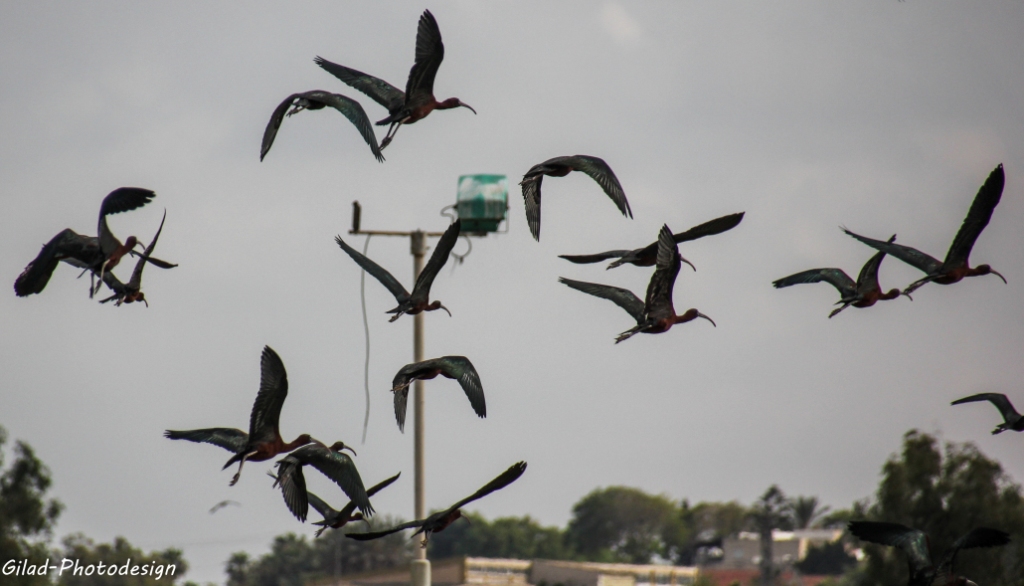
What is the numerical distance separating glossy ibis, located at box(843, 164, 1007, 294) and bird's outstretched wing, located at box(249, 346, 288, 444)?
6.81 m

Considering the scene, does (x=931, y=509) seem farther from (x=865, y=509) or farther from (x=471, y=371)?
(x=471, y=371)

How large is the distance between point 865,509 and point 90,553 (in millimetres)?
59188

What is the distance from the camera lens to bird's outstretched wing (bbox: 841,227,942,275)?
16.8 metres

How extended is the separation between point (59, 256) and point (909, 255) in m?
9.28

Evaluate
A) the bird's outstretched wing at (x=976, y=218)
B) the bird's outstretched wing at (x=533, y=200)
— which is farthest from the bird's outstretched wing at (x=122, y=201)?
the bird's outstretched wing at (x=976, y=218)

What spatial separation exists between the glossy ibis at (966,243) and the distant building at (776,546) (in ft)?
370

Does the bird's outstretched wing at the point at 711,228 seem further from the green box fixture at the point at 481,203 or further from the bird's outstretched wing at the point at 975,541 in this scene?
the green box fixture at the point at 481,203

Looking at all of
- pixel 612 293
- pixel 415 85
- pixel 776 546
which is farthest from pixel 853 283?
pixel 776 546

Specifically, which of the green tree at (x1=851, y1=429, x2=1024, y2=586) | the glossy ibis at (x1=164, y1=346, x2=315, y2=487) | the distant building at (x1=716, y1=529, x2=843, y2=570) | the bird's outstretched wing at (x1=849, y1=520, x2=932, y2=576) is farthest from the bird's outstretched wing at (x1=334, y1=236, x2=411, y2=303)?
the distant building at (x1=716, y1=529, x2=843, y2=570)

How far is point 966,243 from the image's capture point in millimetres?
16672

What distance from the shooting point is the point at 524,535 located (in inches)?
5591

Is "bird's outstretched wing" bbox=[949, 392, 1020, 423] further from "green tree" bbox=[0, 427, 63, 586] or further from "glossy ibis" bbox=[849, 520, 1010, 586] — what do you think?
"green tree" bbox=[0, 427, 63, 586]

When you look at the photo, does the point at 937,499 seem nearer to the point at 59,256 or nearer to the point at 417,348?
the point at 417,348

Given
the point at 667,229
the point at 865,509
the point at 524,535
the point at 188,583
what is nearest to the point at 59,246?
the point at 667,229
